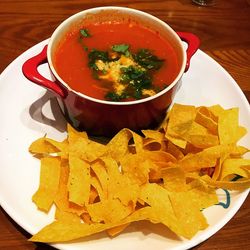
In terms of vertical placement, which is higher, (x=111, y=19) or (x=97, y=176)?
(x=111, y=19)

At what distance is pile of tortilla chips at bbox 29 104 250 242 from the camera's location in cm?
104

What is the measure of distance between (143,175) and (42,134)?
35 cm

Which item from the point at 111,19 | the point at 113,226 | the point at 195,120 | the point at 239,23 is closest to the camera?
the point at 113,226

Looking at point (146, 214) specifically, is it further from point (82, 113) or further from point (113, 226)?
point (82, 113)

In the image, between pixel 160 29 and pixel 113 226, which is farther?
pixel 160 29

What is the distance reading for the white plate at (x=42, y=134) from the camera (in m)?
1.04

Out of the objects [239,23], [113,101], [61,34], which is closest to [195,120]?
[113,101]

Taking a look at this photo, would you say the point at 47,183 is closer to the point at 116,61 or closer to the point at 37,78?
the point at 37,78

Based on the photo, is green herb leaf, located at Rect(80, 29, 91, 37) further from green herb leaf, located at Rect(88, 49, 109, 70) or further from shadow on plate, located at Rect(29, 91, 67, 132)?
shadow on plate, located at Rect(29, 91, 67, 132)

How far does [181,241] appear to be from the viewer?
1.03 meters

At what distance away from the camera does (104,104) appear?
1.12 meters

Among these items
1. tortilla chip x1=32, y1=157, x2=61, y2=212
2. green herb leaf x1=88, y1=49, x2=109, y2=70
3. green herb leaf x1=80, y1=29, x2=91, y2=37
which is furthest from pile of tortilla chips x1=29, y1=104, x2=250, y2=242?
green herb leaf x1=80, y1=29, x2=91, y2=37

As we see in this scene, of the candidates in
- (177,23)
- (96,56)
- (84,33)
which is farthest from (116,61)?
(177,23)

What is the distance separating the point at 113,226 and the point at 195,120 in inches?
17.0
